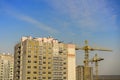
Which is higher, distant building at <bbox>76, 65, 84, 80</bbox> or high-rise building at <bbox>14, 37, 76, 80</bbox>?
high-rise building at <bbox>14, 37, 76, 80</bbox>

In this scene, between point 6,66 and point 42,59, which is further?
point 6,66

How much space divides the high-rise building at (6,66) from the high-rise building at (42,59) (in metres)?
20.6

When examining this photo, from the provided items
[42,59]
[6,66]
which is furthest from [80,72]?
[42,59]

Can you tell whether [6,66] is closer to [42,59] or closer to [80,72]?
[80,72]

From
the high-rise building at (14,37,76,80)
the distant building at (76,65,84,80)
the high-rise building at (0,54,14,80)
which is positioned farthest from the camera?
the distant building at (76,65,84,80)

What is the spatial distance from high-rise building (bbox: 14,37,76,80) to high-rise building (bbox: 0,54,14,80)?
67.5 ft

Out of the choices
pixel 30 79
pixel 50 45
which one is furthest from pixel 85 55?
pixel 30 79

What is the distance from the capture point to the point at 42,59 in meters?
44.6

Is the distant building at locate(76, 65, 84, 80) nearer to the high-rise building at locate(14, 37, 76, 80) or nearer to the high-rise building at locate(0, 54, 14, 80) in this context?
the high-rise building at locate(0, 54, 14, 80)

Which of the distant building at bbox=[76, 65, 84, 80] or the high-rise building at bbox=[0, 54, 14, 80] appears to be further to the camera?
the distant building at bbox=[76, 65, 84, 80]

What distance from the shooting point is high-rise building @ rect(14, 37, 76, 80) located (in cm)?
4334

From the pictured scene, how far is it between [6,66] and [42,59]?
25960 millimetres

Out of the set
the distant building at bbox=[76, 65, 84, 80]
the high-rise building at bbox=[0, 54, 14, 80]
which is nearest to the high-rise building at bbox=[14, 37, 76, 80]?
the high-rise building at bbox=[0, 54, 14, 80]

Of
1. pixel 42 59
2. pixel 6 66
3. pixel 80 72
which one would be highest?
pixel 42 59
